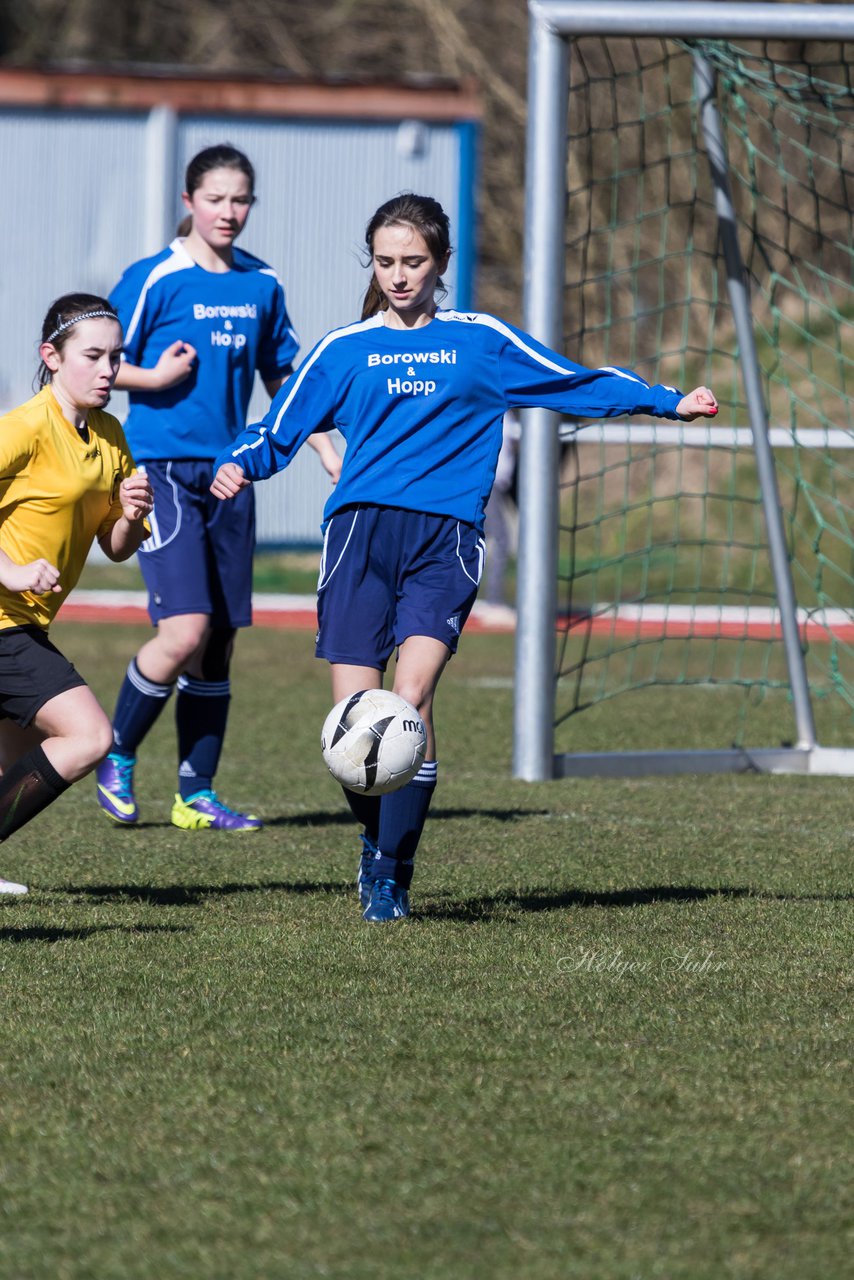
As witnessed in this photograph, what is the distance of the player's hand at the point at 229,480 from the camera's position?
15.4 ft

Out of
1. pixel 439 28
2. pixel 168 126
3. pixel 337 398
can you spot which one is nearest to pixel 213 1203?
pixel 337 398

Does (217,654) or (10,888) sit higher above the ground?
(217,654)

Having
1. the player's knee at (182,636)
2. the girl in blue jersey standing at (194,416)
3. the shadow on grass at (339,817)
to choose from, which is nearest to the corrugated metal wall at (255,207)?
the shadow on grass at (339,817)

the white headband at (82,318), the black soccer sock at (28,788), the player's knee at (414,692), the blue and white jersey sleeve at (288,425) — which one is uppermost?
the white headband at (82,318)

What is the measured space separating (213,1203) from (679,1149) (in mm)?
764

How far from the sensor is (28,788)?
15.2ft

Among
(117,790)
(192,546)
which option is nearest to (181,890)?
(117,790)

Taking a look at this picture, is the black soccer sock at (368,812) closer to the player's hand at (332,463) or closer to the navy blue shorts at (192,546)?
the player's hand at (332,463)

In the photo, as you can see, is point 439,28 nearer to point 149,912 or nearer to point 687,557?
point 687,557

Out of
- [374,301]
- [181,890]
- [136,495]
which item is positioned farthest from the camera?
[181,890]

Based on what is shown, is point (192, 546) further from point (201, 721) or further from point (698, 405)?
point (698, 405)

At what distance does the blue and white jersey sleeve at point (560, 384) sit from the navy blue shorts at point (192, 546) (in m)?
1.51

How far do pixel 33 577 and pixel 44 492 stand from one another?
0.42 m

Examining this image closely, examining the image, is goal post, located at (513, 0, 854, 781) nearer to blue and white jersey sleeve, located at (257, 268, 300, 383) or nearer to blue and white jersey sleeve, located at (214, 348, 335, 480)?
blue and white jersey sleeve, located at (257, 268, 300, 383)
